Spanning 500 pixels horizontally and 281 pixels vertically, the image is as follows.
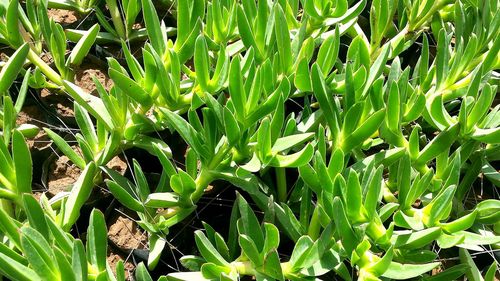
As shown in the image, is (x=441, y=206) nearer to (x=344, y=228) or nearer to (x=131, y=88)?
(x=344, y=228)

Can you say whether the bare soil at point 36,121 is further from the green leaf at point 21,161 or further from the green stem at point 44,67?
the green leaf at point 21,161

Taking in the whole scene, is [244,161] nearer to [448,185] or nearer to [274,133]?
[274,133]

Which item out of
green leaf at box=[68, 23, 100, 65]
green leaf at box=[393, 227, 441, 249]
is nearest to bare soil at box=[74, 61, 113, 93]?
green leaf at box=[68, 23, 100, 65]

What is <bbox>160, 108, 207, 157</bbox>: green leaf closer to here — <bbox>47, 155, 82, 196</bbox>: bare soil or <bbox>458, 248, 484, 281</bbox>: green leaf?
<bbox>47, 155, 82, 196</bbox>: bare soil

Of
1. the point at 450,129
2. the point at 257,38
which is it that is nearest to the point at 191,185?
the point at 257,38

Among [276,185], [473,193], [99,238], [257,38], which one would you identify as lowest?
[473,193]

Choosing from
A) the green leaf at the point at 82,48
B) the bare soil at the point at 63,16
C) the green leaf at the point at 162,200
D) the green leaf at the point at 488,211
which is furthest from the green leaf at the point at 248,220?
the bare soil at the point at 63,16
